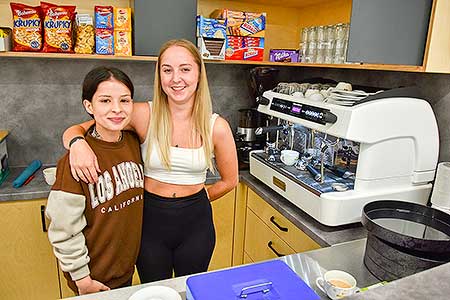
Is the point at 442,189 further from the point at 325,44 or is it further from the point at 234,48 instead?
the point at 234,48

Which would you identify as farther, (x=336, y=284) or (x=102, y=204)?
(x=102, y=204)

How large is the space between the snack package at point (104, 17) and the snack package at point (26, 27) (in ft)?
0.88

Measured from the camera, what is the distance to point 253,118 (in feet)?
7.67

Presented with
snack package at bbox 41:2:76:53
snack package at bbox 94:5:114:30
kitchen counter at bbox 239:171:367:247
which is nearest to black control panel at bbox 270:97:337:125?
kitchen counter at bbox 239:171:367:247

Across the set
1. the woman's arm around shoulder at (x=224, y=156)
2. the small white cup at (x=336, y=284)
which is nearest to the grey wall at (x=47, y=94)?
the woman's arm around shoulder at (x=224, y=156)

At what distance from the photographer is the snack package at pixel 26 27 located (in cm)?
172

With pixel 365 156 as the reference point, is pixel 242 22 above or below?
above

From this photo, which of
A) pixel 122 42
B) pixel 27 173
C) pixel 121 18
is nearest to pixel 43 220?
pixel 27 173

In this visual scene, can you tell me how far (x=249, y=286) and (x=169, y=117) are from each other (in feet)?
2.54

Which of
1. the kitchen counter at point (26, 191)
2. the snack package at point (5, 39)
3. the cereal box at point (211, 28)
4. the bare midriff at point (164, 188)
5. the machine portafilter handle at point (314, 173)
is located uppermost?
the cereal box at point (211, 28)

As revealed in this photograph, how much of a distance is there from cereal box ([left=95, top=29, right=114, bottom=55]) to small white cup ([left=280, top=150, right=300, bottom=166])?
40.4 inches

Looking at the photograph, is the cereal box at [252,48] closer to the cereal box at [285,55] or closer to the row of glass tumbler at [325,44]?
the cereal box at [285,55]

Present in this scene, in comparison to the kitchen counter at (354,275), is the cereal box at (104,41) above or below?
above

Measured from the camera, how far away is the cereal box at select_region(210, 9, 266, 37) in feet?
6.68
